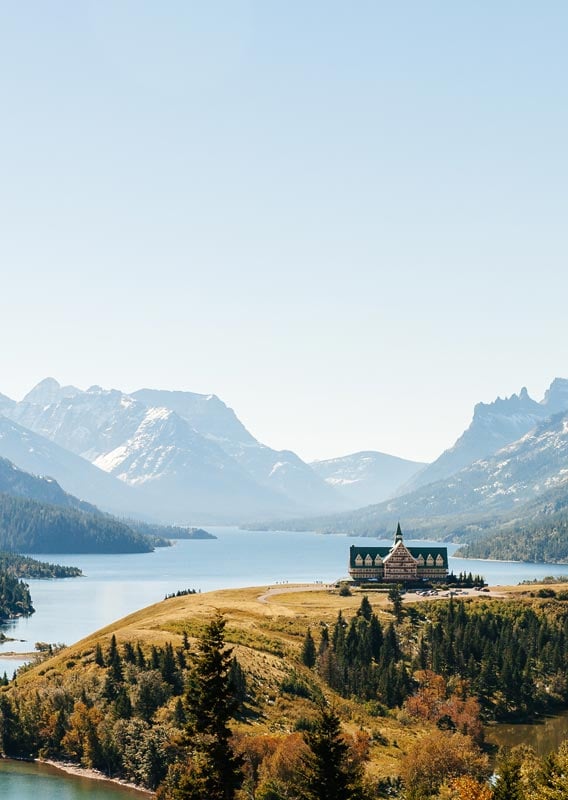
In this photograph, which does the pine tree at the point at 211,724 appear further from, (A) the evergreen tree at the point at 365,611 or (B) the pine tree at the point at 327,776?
(A) the evergreen tree at the point at 365,611

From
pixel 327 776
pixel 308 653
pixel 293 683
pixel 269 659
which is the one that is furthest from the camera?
pixel 308 653

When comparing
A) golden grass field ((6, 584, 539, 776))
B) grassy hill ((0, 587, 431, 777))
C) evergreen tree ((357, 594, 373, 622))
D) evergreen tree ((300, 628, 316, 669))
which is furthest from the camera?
evergreen tree ((357, 594, 373, 622))

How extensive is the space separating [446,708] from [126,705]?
164 feet

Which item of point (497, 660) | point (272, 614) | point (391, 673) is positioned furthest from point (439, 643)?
point (272, 614)

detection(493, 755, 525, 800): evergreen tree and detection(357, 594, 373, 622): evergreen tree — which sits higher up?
detection(357, 594, 373, 622): evergreen tree

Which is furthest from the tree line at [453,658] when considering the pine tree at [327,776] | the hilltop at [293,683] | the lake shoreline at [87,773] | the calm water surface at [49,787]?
the pine tree at [327,776]

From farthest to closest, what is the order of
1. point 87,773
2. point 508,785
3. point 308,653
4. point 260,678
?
point 308,653
point 260,678
point 87,773
point 508,785

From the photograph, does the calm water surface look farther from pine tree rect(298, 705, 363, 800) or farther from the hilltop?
pine tree rect(298, 705, 363, 800)

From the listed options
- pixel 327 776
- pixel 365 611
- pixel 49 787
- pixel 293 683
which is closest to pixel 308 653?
pixel 293 683

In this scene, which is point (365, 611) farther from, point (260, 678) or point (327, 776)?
point (327, 776)

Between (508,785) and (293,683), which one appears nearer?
(508,785)

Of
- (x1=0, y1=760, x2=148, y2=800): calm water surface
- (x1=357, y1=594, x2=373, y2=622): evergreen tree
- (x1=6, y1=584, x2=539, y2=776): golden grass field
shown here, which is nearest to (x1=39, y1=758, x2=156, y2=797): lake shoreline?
(x1=0, y1=760, x2=148, y2=800): calm water surface

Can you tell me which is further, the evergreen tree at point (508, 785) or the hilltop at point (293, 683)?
the hilltop at point (293, 683)

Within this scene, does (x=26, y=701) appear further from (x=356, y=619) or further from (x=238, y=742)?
(x=356, y=619)
